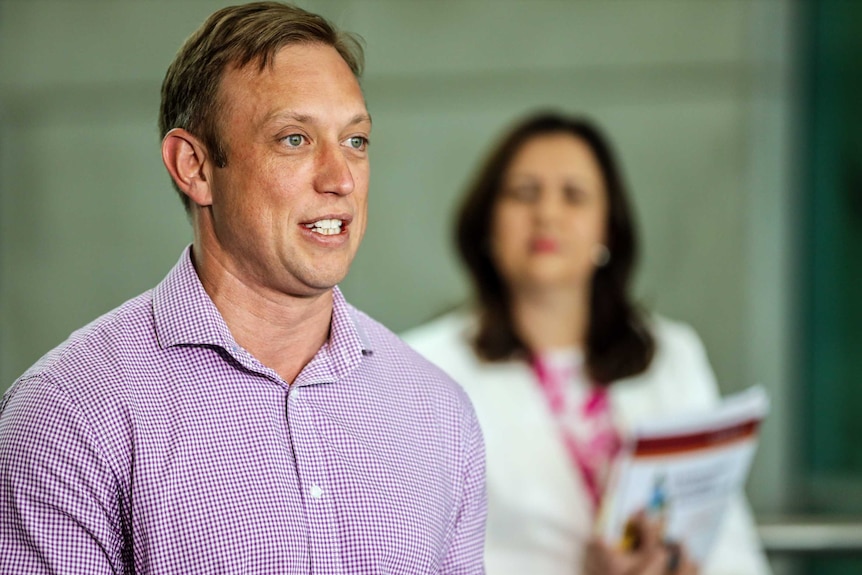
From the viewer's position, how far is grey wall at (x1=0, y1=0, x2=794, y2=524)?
364 centimetres

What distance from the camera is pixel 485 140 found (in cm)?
376

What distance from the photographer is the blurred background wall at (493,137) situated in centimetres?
364

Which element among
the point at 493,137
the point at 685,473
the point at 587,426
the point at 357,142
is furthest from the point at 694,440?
the point at 493,137

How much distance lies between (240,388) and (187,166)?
0.88ft

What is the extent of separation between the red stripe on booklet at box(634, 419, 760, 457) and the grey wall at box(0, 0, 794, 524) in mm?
1460

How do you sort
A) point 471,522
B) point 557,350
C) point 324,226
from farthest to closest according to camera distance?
point 557,350 < point 471,522 < point 324,226

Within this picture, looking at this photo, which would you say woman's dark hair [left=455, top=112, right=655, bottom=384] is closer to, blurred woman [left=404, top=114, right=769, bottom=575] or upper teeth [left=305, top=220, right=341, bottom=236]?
blurred woman [left=404, top=114, right=769, bottom=575]

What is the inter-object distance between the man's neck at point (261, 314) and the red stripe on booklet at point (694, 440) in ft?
2.97

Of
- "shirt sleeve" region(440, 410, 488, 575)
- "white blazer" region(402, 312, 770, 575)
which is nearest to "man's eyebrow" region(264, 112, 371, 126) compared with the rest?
"shirt sleeve" region(440, 410, 488, 575)

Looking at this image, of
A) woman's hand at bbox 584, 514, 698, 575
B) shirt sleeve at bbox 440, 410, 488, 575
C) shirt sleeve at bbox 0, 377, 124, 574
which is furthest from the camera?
woman's hand at bbox 584, 514, 698, 575

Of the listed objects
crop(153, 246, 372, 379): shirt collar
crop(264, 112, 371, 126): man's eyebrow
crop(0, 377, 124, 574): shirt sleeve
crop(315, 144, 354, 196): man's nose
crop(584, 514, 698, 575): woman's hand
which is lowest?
crop(584, 514, 698, 575): woman's hand

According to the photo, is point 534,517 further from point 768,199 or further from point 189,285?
point 768,199

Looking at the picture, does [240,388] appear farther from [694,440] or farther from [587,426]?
[587,426]

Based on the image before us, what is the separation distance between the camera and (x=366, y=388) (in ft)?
4.88
